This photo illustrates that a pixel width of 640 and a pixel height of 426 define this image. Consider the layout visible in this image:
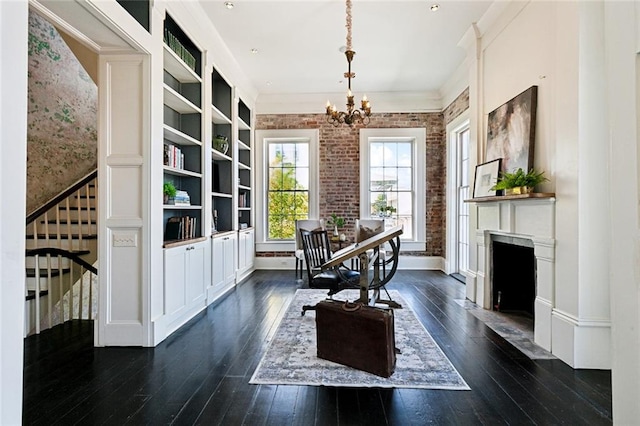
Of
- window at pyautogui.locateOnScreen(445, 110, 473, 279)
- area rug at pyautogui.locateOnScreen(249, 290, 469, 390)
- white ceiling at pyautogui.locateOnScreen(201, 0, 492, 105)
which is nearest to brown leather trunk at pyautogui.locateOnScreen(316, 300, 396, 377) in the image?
area rug at pyautogui.locateOnScreen(249, 290, 469, 390)

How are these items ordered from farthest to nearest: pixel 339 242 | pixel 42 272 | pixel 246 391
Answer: pixel 339 242
pixel 42 272
pixel 246 391

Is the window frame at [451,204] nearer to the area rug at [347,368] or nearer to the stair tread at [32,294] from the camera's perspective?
the area rug at [347,368]

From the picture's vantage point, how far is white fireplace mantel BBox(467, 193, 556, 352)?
2.90 metres

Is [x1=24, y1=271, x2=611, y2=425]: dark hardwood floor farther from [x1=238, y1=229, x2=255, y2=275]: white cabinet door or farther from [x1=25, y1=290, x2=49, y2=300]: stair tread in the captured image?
[x1=238, y1=229, x2=255, y2=275]: white cabinet door

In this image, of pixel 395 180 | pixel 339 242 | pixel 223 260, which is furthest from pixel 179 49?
pixel 395 180

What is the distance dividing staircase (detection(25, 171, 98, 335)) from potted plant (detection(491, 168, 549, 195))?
450 cm

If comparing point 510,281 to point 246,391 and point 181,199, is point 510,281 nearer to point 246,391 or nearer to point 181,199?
point 246,391

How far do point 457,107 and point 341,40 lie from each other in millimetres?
2549

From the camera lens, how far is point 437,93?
6.71 meters

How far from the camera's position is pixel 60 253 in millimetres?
3967

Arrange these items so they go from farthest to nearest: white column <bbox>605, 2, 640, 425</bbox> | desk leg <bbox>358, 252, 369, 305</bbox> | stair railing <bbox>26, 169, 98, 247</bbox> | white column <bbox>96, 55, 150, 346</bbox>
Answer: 1. stair railing <bbox>26, 169, 98, 247</bbox>
2. white column <bbox>96, 55, 150, 346</bbox>
3. desk leg <bbox>358, 252, 369, 305</bbox>
4. white column <bbox>605, 2, 640, 425</bbox>

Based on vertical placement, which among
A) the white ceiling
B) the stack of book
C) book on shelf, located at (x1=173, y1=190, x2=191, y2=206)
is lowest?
book on shelf, located at (x1=173, y1=190, x2=191, y2=206)

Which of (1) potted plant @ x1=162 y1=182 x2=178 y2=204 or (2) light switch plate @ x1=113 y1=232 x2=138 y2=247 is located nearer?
(2) light switch plate @ x1=113 y1=232 x2=138 y2=247

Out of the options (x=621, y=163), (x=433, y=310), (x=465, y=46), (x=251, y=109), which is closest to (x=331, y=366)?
(x=433, y=310)
